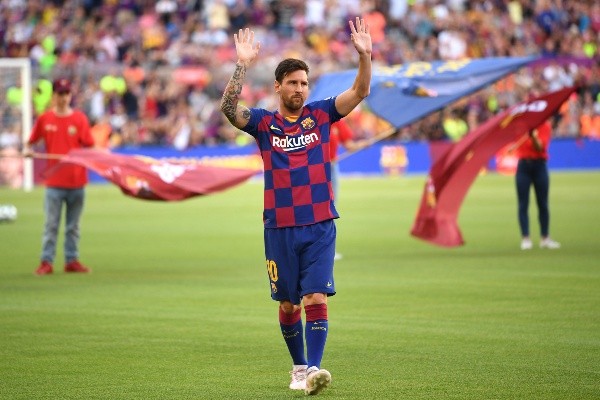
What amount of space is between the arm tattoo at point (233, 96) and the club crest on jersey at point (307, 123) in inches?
14.1

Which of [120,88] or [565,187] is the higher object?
[120,88]

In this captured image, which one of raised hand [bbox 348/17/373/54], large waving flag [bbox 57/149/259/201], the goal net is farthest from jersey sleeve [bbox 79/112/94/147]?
the goal net

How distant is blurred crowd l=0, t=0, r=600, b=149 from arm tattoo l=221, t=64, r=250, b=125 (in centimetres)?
2911

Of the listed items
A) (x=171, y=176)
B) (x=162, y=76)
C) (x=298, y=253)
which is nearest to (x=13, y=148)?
(x=162, y=76)

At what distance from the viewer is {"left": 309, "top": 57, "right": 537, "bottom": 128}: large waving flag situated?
17.3m

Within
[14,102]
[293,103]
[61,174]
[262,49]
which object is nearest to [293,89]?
[293,103]

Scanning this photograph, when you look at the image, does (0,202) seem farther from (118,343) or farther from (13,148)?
(118,343)

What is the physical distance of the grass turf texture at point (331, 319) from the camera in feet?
26.9

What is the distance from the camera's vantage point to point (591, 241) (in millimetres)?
18328

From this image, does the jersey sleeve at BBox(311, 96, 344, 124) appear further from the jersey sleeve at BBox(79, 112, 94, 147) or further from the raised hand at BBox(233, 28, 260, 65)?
the jersey sleeve at BBox(79, 112, 94, 147)

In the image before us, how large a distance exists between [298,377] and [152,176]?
25.6 feet

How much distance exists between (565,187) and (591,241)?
13.6m

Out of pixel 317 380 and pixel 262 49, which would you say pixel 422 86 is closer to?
pixel 317 380

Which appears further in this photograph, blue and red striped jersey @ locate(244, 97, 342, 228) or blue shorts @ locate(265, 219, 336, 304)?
blue and red striped jersey @ locate(244, 97, 342, 228)
